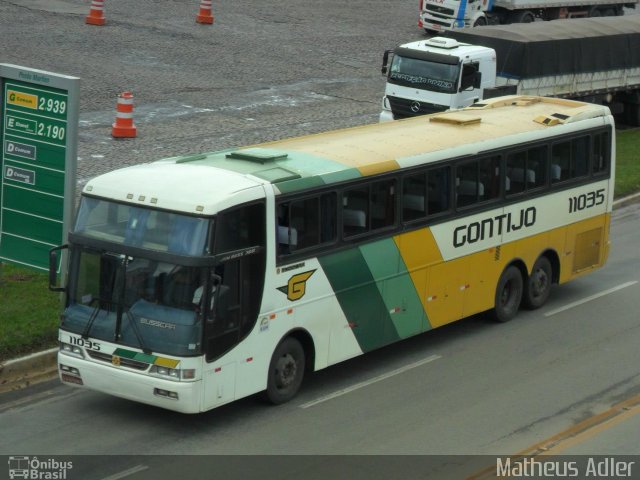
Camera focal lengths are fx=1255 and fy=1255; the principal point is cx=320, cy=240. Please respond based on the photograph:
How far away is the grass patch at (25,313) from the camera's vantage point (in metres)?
14.4

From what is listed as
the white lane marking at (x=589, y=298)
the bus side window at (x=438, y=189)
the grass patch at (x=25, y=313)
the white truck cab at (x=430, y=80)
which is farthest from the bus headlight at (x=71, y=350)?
Answer: the white truck cab at (x=430, y=80)

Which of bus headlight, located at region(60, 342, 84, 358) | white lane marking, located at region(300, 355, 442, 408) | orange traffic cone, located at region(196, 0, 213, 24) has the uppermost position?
orange traffic cone, located at region(196, 0, 213, 24)

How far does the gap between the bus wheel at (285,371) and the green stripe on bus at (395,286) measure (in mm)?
1456

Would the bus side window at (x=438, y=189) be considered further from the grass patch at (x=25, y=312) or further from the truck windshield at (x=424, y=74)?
the truck windshield at (x=424, y=74)

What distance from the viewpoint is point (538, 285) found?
17.8 meters

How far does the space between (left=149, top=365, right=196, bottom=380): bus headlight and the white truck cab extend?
55.2 feet

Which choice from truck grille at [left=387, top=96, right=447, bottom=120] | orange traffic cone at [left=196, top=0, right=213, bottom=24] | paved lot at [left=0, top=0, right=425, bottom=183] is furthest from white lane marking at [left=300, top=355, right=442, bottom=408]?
orange traffic cone at [left=196, top=0, right=213, bottom=24]

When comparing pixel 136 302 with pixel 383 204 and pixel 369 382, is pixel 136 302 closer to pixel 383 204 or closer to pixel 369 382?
pixel 369 382

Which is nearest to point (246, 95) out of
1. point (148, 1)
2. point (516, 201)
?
point (148, 1)

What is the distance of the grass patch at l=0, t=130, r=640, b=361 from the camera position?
47.4 ft

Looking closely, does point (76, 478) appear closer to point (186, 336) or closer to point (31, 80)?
point (186, 336)

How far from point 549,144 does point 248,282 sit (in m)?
Result: 6.30

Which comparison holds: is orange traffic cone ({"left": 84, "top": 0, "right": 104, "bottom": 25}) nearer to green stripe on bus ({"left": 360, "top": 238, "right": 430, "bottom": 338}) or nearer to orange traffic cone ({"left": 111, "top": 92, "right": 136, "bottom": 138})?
orange traffic cone ({"left": 111, "top": 92, "right": 136, "bottom": 138})

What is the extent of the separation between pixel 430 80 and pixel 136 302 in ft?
56.2
